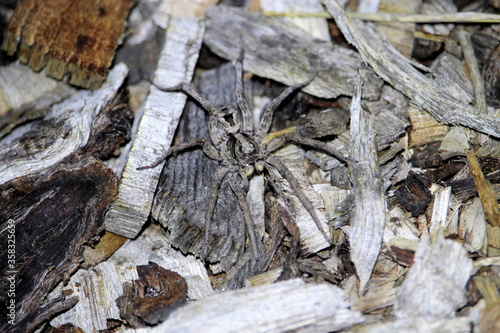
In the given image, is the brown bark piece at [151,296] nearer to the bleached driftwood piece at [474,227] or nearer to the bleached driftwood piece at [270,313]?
the bleached driftwood piece at [270,313]

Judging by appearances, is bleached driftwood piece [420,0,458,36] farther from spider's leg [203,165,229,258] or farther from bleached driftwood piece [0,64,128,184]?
bleached driftwood piece [0,64,128,184]

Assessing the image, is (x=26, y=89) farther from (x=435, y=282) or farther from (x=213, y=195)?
(x=435, y=282)

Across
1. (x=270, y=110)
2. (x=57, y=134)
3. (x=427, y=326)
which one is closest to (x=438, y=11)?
(x=270, y=110)

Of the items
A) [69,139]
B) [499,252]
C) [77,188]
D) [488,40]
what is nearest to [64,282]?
[77,188]

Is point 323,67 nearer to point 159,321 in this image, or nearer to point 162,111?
point 162,111

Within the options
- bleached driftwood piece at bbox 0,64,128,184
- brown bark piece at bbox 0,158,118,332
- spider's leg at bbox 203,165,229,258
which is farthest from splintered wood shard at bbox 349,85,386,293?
bleached driftwood piece at bbox 0,64,128,184

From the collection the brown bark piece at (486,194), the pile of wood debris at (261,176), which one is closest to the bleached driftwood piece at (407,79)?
the pile of wood debris at (261,176)

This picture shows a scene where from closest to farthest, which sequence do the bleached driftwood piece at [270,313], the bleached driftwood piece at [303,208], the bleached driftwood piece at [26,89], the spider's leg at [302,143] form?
the bleached driftwood piece at [270,313] → the bleached driftwood piece at [303,208] → the spider's leg at [302,143] → the bleached driftwood piece at [26,89]
